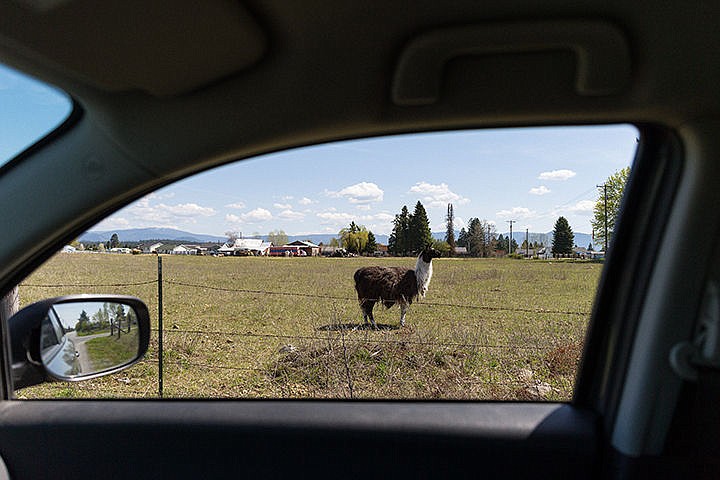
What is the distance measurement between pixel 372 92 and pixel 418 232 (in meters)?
4.10

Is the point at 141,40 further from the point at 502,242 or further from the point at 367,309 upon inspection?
the point at 367,309

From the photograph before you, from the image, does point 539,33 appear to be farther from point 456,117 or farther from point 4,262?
point 4,262

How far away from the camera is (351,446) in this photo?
1594 mm

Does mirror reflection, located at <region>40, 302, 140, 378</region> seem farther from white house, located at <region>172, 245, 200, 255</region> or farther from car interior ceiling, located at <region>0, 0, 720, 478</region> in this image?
white house, located at <region>172, 245, 200, 255</region>

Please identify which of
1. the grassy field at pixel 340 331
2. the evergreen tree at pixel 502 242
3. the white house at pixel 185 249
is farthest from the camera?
the grassy field at pixel 340 331

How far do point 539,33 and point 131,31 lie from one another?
87 cm

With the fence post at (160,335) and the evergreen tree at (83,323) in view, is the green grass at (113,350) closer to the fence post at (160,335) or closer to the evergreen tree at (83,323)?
the evergreen tree at (83,323)

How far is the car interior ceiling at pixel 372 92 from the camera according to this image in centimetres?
106

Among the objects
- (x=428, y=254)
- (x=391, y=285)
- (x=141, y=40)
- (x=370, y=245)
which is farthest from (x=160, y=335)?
(x=141, y=40)

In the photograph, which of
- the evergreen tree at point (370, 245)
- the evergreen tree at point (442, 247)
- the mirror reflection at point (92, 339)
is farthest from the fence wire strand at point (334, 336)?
the mirror reflection at point (92, 339)

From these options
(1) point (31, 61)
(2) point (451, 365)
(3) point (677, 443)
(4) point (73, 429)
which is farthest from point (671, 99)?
(2) point (451, 365)

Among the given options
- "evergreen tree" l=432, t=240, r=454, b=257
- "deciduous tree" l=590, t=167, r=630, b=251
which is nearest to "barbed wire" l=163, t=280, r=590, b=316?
"evergreen tree" l=432, t=240, r=454, b=257

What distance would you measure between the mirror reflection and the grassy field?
2245 mm

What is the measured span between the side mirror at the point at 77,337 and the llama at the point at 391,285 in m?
4.21
